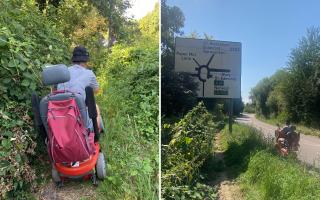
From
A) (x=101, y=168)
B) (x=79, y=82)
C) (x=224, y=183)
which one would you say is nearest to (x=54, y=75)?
(x=79, y=82)

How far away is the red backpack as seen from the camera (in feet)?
6.23

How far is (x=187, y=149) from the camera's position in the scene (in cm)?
155

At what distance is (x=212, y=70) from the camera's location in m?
1.42

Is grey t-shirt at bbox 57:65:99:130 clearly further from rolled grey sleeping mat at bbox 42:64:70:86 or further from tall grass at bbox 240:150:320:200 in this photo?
tall grass at bbox 240:150:320:200

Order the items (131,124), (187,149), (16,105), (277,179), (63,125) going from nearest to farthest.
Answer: (277,179) → (187,149) → (63,125) → (16,105) → (131,124)

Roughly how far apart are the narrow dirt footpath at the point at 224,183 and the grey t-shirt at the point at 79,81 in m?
0.85

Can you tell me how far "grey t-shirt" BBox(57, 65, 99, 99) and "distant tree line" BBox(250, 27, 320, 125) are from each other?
0.96m

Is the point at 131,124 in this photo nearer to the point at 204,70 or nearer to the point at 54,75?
the point at 54,75

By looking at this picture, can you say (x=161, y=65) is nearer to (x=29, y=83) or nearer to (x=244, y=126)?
(x=244, y=126)

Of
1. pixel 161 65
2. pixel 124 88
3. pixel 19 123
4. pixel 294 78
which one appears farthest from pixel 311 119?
pixel 124 88

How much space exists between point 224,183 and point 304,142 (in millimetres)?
300

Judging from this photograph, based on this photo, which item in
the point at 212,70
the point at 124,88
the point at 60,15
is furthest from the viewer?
the point at 60,15

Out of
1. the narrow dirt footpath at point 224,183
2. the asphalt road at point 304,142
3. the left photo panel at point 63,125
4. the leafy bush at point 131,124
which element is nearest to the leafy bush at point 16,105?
the left photo panel at point 63,125

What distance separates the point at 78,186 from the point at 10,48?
2.56ft
